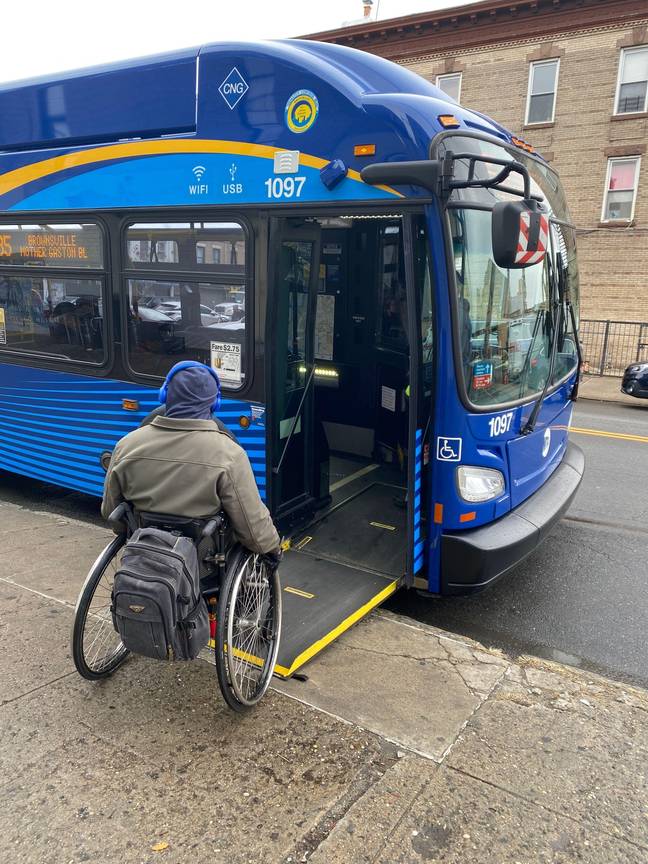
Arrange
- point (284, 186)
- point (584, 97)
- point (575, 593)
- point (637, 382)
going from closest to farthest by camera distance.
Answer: point (284, 186) < point (575, 593) < point (637, 382) < point (584, 97)

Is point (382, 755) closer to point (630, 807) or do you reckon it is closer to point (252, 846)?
point (252, 846)

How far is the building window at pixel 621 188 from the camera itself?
A: 61.8ft

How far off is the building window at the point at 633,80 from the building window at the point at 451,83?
461 cm

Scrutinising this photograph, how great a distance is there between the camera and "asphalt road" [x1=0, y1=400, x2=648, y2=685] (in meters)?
4.19

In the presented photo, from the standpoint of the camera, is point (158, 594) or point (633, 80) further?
point (633, 80)

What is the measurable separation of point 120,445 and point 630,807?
8.28 feet

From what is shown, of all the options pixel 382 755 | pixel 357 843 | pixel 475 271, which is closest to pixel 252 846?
pixel 357 843

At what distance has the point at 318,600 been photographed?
4.04m

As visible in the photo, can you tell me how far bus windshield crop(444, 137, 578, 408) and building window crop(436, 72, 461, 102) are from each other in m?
18.2

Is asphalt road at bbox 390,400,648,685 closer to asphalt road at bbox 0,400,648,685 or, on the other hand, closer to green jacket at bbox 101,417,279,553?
asphalt road at bbox 0,400,648,685

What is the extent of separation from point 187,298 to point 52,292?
158 cm

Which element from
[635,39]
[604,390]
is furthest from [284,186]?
[635,39]

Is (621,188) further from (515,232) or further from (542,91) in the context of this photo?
(515,232)

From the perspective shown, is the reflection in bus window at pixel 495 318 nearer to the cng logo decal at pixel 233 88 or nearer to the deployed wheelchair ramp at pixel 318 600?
the deployed wheelchair ramp at pixel 318 600
